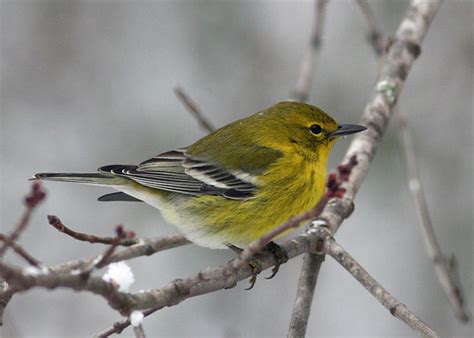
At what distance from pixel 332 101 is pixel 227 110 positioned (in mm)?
1445

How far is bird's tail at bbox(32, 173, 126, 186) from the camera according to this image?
449cm

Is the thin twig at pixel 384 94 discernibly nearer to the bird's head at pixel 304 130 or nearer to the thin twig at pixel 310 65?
the bird's head at pixel 304 130

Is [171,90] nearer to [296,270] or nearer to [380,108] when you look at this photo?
[296,270]

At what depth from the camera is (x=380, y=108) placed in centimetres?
554

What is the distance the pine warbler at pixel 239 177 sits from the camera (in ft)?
15.4

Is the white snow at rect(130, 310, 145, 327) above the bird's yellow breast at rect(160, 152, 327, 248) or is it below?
below

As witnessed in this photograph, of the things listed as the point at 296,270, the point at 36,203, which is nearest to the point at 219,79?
the point at 296,270

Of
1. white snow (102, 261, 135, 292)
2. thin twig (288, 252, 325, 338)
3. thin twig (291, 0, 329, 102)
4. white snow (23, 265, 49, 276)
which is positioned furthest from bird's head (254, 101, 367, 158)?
white snow (23, 265, 49, 276)

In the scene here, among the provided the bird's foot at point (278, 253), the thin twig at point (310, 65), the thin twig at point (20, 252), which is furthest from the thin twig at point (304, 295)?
the thin twig at point (310, 65)

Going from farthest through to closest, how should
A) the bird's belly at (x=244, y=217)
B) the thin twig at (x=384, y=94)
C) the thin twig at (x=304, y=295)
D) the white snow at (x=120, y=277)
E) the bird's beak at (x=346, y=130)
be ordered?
the bird's beak at (x=346, y=130) → the thin twig at (x=384, y=94) → the bird's belly at (x=244, y=217) → the thin twig at (x=304, y=295) → the white snow at (x=120, y=277)

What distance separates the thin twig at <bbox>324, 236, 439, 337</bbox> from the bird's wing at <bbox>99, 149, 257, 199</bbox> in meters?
0.92

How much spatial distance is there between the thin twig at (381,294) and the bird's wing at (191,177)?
92cm

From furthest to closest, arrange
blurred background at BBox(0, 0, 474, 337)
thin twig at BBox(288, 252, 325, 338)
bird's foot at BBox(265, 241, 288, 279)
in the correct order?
blurred background at BBox(0, 0, 474, 337) → bird's foot at BBox(265, 241, 288, 279) → thin twig at BBox(288, 252, 325, 338)

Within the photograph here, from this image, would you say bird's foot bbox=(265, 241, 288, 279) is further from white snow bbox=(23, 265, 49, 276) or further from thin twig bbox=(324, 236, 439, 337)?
white snow bbox=(23, 265, 49, 276)
